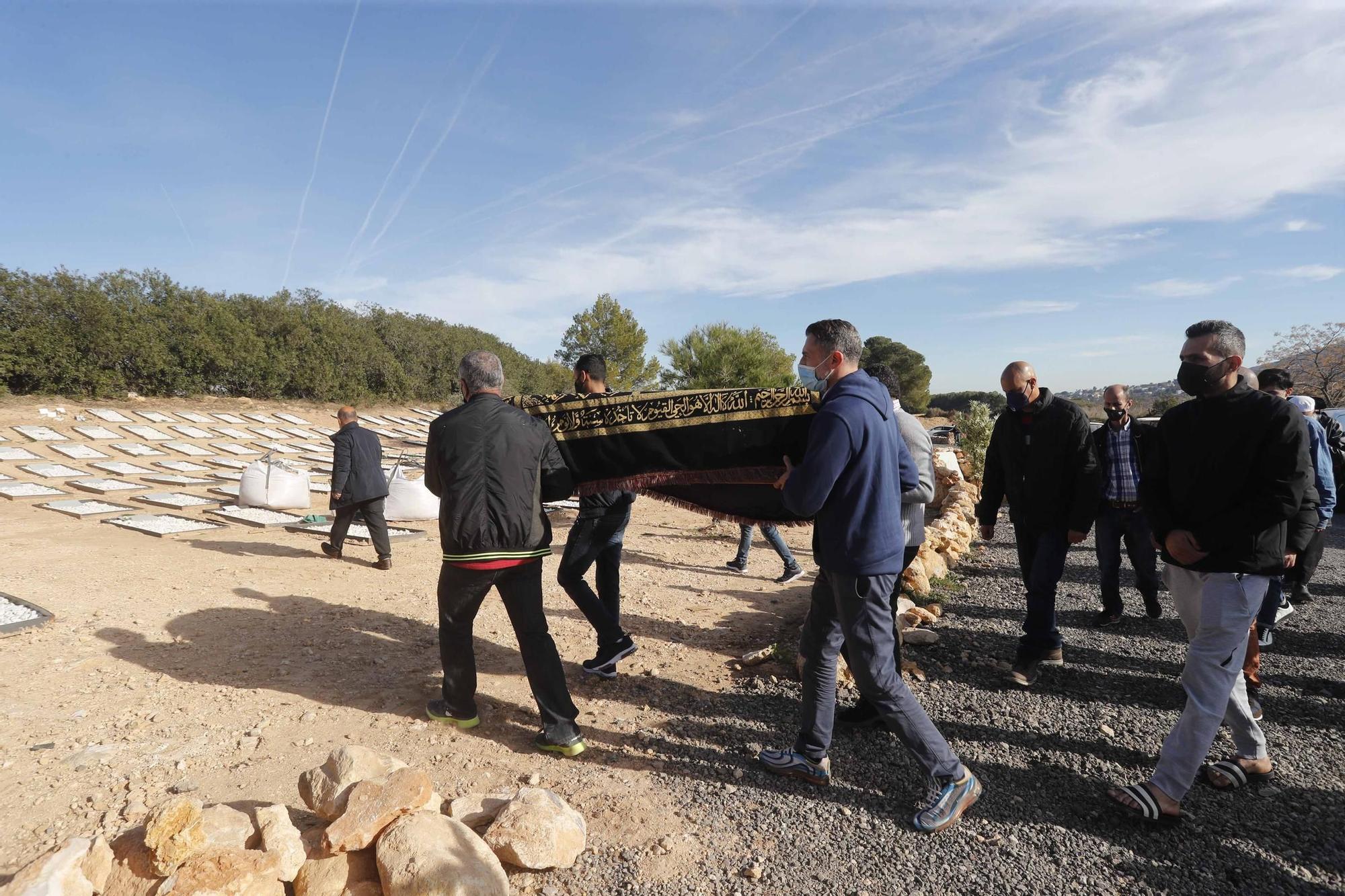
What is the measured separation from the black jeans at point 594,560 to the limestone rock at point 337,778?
1480mm

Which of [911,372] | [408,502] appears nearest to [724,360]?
[911,372]

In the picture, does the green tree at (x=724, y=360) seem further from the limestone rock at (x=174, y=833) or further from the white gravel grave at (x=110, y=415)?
the limestone rock at (x=174, y=833)

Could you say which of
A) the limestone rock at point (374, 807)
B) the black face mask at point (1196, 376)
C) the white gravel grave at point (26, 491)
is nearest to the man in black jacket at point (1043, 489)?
the black face mask at point (1196, 376)

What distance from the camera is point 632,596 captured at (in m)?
6.00

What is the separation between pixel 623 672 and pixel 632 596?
1649mm

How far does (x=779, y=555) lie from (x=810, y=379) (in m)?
3.80

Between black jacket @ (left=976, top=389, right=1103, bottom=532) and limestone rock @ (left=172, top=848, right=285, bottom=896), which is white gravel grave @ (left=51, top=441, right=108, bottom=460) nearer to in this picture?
limestone rock @ (left=172, top=848, right=285, bottom=896)

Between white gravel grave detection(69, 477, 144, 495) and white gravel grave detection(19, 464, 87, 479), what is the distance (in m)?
0.58

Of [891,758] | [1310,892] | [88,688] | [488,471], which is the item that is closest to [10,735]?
[88,688]

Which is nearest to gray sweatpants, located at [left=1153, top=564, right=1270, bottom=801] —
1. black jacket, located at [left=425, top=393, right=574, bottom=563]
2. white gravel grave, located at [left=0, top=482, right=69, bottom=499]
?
black jacket, located at [left=425, top=393, right=574, bottom=563]

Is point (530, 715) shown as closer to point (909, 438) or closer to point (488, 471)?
point (488, 471)

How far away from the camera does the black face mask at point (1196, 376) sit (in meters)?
2.75

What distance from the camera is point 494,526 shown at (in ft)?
10.5

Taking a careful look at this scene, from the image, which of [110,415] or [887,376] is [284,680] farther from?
[110,415]
